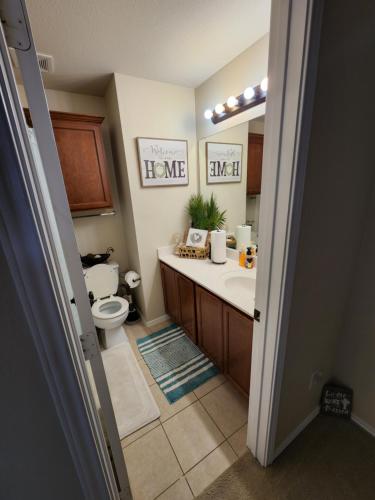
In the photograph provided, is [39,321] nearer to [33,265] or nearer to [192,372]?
[33,265]

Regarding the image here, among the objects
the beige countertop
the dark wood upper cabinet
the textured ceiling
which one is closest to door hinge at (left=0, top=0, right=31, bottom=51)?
the textured ceiling

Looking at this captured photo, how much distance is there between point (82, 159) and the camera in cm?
187

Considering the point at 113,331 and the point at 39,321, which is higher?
the point at 39,321

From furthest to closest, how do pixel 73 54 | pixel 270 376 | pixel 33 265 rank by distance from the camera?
pixel 73 54 → pixel 270 376 → pixel 33 265

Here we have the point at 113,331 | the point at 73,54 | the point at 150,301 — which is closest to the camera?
the point at 73,54

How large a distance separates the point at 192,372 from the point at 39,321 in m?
1.58

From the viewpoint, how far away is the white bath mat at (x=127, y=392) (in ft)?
4.53

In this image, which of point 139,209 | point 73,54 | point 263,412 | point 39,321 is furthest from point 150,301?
point 73,54

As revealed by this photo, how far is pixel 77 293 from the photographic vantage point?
1.99 ft

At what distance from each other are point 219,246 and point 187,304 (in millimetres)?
613

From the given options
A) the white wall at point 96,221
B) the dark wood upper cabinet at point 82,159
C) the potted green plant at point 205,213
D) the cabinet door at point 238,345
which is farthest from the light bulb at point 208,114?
the cabinet door at point 238,345

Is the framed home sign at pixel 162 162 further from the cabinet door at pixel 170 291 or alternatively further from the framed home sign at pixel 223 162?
the cabinet door at pixel 170 291

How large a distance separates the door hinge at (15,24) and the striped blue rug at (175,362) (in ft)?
6.21

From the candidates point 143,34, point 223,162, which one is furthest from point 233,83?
point 143,34
